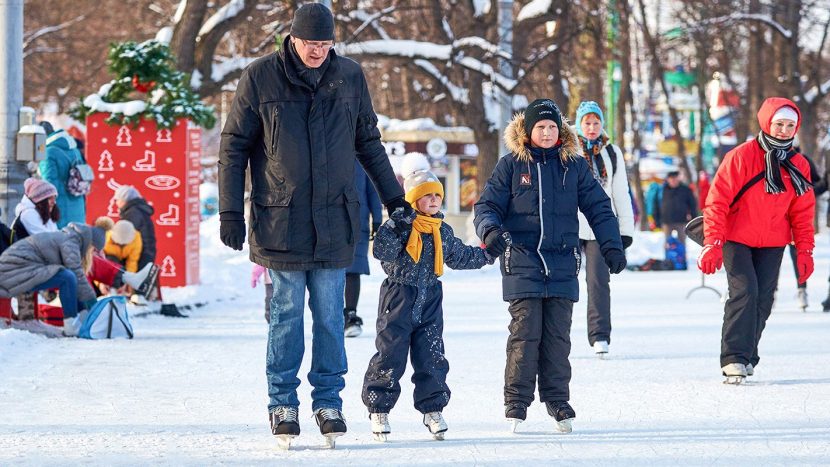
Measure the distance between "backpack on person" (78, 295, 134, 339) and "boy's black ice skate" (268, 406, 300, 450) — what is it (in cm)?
505

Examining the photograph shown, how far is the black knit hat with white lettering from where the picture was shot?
6.05 m

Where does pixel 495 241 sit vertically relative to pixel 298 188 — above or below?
below

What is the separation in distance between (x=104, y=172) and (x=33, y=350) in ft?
19.9

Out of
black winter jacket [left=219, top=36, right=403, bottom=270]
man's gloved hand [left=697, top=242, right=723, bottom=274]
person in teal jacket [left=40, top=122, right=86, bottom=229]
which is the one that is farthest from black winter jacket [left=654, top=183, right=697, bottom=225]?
black winter jacket [left=219, top=36, right=403, bottom=270]

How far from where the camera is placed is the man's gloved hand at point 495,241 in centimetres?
656

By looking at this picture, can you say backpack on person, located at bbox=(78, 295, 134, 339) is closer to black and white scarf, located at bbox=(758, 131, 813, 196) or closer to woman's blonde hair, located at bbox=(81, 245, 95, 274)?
woman's blonde hair, located at bbox=(81, 245, 95, 274)

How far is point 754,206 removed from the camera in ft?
27.7

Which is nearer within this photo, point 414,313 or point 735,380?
point 414,313

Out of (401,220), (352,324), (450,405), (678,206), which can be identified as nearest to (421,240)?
(401,220)

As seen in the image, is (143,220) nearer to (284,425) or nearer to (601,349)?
(601,349)

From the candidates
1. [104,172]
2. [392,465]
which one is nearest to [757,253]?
[392,465]

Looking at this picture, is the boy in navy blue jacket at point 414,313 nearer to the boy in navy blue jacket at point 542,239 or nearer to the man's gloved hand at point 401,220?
the man's gloved hand at point 401,220

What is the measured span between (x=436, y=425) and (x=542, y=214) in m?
1.04

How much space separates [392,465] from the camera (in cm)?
588
